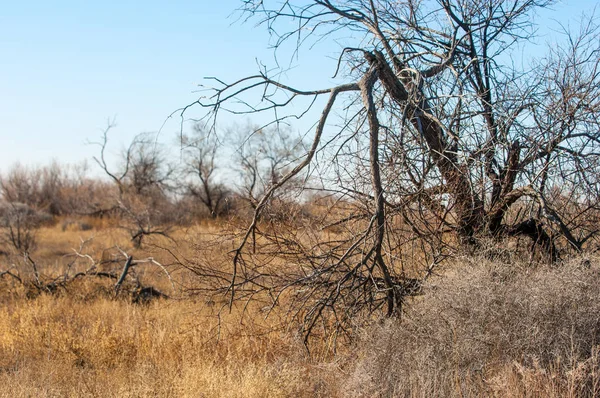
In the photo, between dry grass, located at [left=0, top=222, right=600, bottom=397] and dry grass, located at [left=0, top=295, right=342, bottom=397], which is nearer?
dry grass, located at [left=0, top=222, right=600, bottom=397]

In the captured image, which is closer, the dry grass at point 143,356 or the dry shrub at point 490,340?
the dry shrub at point 490,340

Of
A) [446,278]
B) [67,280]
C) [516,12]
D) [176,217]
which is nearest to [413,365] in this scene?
[446,278]

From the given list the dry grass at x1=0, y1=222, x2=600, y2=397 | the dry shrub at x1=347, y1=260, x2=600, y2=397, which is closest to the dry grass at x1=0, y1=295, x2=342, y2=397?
Result: the dry grass at x1=0, y1=222, x2=600, y2=397

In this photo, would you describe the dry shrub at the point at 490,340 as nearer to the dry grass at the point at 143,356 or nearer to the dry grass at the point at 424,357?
the dry grass at the point at 424,357

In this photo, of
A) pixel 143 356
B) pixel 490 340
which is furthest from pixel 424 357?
pixel 143 356

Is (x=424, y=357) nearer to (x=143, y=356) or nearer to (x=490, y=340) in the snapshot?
(x=490, y=340)

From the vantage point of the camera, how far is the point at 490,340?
6.25 meters

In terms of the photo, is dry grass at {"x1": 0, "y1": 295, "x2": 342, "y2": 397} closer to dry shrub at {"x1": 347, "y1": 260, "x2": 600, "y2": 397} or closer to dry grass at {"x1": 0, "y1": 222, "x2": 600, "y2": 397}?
dry grass at {"x1": 0, "y1": 222, "x2": 600, "y2": 397}

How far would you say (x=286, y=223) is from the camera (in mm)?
8227

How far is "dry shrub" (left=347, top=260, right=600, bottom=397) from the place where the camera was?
6.00 meters

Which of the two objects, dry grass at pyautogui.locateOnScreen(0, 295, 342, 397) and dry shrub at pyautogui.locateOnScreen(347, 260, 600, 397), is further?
dry grass at pyautogui.locateOnScreen(0, 295, 342, 397)

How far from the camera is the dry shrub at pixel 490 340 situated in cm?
600

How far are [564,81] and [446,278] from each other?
3335 millimetres

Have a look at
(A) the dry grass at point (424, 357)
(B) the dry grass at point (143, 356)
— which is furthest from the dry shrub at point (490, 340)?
(B) the dry grass at point (143, 356)
